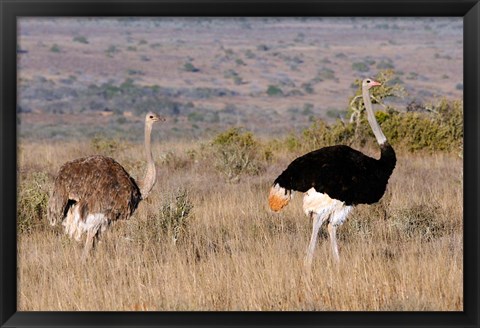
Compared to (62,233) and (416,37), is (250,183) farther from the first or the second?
(416,37)

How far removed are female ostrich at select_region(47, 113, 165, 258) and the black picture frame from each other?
309 cm

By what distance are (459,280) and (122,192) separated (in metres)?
2.66

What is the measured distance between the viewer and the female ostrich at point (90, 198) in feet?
26.1

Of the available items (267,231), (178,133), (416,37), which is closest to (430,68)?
(416,37)

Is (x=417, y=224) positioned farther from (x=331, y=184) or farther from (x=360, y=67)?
(x=360, y=67)

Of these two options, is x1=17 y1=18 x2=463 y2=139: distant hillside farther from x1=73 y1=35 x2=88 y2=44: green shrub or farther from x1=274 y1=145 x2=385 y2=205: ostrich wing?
x1=274 y1=145 x2=385 y2=205: ostrich wing

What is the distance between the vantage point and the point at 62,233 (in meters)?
8.91

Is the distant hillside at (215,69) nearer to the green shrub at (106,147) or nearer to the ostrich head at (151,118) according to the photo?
the green shrub at (106,147)
